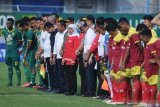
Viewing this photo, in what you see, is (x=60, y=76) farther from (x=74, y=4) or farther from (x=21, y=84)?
(x=74, y=4)

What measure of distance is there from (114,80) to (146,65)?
1279 millimetres

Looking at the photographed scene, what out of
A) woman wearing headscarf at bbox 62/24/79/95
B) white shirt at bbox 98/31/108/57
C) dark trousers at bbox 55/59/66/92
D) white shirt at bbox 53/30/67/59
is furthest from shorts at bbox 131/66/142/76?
dark trousers at bbox 55/59/66/92

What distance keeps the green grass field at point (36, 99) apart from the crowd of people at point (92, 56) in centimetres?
48

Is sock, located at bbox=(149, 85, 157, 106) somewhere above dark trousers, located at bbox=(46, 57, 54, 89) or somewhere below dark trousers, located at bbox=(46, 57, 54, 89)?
below

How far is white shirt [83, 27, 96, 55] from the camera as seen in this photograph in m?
17.1

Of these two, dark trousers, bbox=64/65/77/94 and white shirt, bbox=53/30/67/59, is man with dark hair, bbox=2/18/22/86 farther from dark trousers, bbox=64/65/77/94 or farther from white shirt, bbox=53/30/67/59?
dark trousers, bbox=64/65/77/94

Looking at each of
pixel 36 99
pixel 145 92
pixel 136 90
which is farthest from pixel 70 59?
pixel 145 92

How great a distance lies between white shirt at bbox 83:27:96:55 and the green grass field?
1329mm

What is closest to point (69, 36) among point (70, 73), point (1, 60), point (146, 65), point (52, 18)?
point (70, 73)

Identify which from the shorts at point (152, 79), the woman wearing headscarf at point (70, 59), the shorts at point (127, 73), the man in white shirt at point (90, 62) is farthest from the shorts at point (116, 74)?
the woman wearing headscarf at point (70, 59)

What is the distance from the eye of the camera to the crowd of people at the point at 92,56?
572 inches

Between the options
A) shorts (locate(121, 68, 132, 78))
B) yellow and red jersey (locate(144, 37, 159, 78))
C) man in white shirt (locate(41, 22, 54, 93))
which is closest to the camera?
yellow and red jersey (locate(144, 37, 159, 78))

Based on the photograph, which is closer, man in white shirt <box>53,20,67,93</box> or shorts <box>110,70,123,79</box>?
shorts <box>110,70,123,79</box>

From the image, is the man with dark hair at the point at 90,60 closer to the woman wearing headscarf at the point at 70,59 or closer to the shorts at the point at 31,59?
the woman wearing headscarf at the point at 70,59
